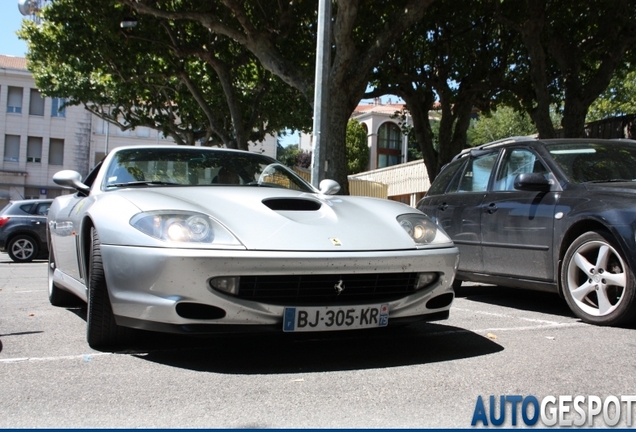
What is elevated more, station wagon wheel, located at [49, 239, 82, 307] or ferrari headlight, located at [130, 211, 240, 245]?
ferrari headlight, located at [130, 211, 240, 245]

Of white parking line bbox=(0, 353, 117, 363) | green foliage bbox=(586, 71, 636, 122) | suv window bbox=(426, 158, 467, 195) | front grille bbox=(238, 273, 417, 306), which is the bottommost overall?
white parking line bbox=(0, 353, 117, 363)

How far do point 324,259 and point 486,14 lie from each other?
17019 millimetres

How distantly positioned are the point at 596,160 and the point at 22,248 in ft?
45.2

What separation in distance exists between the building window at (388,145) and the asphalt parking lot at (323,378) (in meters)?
77.4

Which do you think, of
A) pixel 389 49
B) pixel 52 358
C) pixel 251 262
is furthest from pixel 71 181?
pixel 389 49

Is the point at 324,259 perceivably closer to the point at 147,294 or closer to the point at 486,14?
the point at 147,294

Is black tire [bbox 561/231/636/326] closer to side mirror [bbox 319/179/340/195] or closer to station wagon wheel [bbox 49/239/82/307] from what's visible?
side mirror [bbox 319/179/340/195]

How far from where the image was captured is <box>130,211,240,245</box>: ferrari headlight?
147 inches

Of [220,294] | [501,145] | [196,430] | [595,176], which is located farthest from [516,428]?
[501,145]

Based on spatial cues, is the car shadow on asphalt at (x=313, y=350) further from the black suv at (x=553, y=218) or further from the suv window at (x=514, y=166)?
the suv window at (x=514, y=166)

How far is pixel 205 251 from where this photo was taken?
365 centimetres

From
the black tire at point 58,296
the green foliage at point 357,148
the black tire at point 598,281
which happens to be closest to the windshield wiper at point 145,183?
the black tire at point 58,296

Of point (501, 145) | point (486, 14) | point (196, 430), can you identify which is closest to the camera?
point (196, 430)

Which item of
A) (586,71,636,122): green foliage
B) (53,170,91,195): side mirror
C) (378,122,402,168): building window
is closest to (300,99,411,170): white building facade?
(378,122,402,168): building window
